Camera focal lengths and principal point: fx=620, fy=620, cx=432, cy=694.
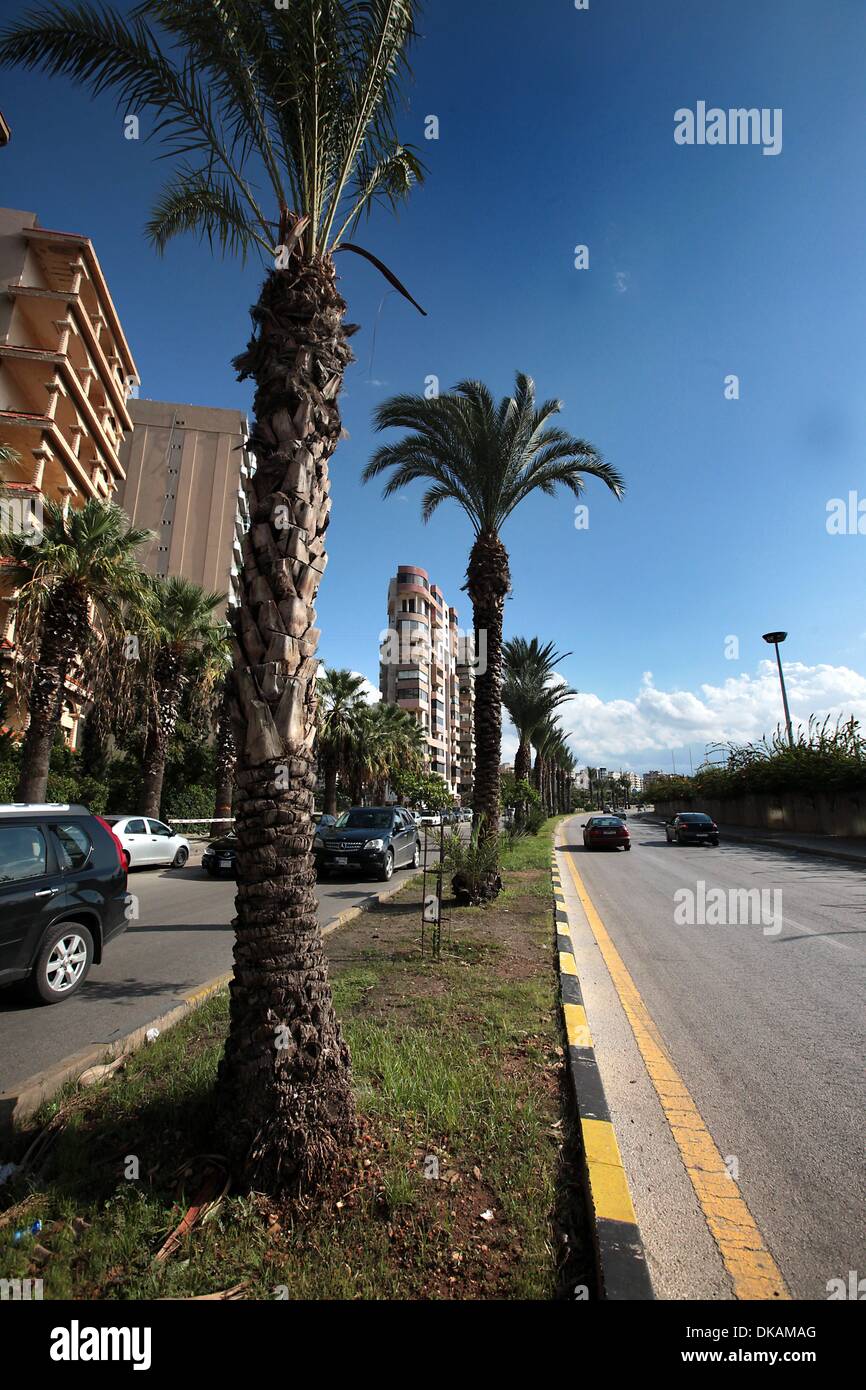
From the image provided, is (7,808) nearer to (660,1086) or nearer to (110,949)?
(110,949)

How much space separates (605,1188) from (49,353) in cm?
3677

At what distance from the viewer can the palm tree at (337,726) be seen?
33.5 metres

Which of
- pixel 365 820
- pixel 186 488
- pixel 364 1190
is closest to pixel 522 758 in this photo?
pixel 365 820

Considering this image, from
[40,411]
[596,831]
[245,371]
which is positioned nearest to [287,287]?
[245,371]

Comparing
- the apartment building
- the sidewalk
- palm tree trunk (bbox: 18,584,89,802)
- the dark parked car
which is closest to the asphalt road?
the dark parked car

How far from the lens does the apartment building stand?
76.4 metres

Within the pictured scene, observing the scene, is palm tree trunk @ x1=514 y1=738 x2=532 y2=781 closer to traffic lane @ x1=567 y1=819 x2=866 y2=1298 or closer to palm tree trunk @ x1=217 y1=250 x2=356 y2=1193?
traffic lane @ x1=567 y1=819 x2=866 y2=1298

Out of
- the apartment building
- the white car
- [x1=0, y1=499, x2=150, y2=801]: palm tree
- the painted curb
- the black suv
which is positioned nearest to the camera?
the painted curb

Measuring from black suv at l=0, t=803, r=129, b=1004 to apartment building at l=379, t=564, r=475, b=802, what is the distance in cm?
6453

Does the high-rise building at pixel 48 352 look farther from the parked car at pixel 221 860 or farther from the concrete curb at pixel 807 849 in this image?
the concrete curb at pixel 807 849

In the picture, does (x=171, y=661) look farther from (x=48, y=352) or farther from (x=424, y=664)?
(x=424, y=664)

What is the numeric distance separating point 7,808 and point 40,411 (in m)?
33.5

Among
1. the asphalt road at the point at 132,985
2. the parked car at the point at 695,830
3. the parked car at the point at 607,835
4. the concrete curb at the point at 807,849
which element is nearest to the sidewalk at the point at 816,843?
the concrete curb at the point at 807,849

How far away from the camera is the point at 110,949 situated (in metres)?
7.50
